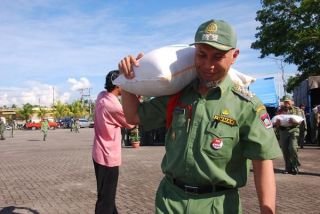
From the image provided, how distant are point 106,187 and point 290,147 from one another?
20.6 feet

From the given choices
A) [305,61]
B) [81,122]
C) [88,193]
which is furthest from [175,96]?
[81,122]

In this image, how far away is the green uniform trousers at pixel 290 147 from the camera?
10117 mm

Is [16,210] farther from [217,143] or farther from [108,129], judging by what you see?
[217,143]

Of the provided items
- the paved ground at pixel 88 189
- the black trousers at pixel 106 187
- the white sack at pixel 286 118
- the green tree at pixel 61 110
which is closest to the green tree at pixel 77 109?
the green tree at pixel 61 110

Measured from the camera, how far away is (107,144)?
4992 millimetres

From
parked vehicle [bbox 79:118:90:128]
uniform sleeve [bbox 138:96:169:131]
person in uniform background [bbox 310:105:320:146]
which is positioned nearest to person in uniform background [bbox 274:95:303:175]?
person in uniform background [bbox 310:105:320:146]

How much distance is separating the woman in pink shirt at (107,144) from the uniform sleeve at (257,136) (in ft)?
9.01

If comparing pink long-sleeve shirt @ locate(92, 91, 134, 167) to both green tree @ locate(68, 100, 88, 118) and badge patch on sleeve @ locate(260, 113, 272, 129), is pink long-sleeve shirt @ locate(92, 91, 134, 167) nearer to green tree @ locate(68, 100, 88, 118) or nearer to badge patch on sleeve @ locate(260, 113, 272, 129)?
badge patch on sleeve @ locate(260, 113, 272, 129)

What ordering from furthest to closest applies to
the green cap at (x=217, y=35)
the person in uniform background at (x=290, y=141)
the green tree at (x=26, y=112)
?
the green tree at (x=26, y=112) < the person in uniform background at (x=290, y=141) < the green cap at (x=217, y=35)

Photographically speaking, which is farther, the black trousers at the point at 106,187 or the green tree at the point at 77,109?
the green tree at the point at 77,109

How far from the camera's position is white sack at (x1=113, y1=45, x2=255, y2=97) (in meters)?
2.40

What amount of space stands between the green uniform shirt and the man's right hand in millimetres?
355

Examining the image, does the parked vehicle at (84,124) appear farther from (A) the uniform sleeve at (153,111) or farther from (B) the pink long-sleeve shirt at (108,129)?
(A) the uniform sleeve at (153,111)

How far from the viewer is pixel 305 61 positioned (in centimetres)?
2698
